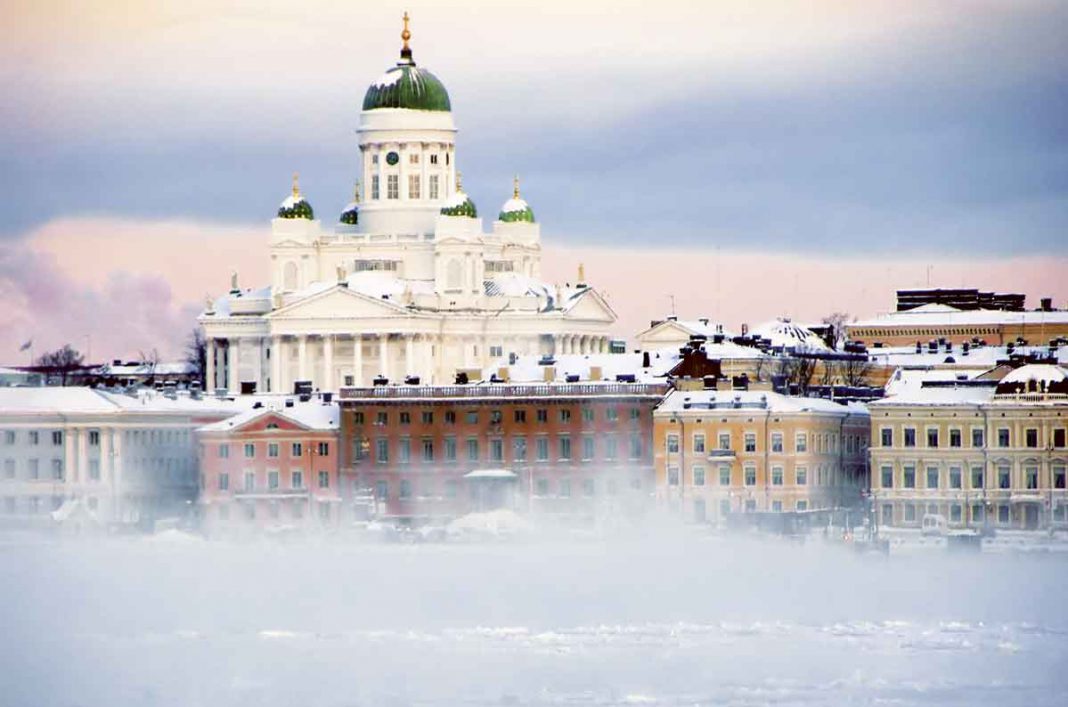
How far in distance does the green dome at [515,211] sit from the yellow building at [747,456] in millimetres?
38127

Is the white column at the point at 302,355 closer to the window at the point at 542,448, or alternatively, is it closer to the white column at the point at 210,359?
the white column at the point at 210,359

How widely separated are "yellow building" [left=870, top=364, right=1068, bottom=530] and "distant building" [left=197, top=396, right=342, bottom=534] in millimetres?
14334

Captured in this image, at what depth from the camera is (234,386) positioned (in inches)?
5684

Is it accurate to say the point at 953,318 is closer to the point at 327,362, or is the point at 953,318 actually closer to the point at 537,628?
the point at 327,362

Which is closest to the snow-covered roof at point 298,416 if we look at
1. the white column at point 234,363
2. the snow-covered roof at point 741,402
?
the snow-covered roof at point 741,402

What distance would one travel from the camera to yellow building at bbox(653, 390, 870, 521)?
11025 cm

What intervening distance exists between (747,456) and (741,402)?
152cm

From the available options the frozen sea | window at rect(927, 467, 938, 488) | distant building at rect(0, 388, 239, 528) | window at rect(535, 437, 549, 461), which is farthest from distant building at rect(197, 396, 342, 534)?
window at rect(927, 467, 938, 488)

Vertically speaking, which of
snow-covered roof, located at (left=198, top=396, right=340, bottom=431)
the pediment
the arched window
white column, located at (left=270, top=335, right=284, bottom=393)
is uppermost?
the arched window

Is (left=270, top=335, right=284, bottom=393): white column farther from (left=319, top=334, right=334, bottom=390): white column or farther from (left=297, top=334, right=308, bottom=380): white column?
(left=319, top=334, right=334, bottom=390): white column

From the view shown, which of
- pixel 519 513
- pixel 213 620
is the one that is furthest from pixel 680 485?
pixel 213 620

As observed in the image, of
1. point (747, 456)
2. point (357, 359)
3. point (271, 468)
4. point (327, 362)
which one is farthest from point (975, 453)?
point (327, 362)

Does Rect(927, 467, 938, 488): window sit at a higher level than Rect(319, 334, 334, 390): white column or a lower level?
lower

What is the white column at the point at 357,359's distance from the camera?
468 feet
